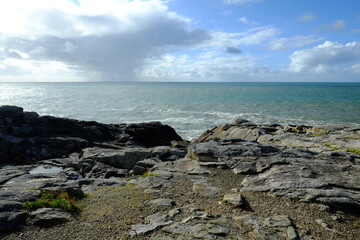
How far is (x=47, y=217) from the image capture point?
31.1ft

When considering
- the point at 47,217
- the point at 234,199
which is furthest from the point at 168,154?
the point at 47,217

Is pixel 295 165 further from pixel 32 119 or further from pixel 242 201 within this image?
pixel 32 119

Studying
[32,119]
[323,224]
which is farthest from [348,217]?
[32,119]

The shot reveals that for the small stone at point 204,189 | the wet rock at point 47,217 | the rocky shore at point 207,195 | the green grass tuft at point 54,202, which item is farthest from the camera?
the small stone at point 204,189

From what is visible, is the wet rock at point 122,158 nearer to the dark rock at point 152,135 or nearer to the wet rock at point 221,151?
the wet rock at point 221,151

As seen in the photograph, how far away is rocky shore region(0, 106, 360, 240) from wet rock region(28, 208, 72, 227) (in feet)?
0.11

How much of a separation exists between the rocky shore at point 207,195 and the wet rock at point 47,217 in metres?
0.03

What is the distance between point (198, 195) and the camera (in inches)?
474

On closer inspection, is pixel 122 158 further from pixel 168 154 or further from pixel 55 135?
pixel 55 135

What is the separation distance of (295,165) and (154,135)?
78.5 ft

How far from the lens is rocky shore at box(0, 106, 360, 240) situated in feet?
29.0

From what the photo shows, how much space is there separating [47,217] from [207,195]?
256 inches

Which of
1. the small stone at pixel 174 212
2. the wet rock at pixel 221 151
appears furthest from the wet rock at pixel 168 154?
the small stone at pixel 174 212

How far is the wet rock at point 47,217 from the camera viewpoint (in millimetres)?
9312
